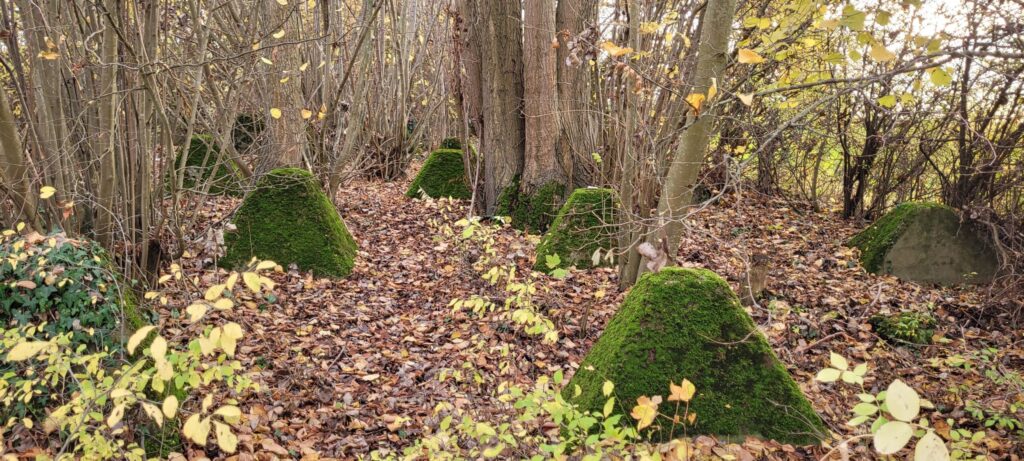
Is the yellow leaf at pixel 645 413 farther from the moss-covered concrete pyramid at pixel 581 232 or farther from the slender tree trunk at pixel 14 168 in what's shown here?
the slender tree trunk at pixel 14 168

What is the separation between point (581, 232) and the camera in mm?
5508

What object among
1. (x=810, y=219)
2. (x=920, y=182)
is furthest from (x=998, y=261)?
(x=810, y=219)

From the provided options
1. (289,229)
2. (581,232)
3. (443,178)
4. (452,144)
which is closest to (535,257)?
(581,232)

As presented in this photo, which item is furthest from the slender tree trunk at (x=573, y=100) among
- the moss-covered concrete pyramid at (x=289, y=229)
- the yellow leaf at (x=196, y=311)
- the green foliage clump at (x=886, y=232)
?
the yellow leaf at (x=196, y=311)

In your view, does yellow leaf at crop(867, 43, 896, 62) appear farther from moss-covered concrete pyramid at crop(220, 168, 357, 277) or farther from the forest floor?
moss-covered concrete pyramid at crop(220, 168, 357, 277)

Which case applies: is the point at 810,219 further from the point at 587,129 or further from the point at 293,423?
the point at 293,423

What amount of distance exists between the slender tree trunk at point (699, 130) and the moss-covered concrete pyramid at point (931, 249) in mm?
2927

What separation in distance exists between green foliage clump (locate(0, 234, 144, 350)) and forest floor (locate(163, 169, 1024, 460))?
2.74 feet

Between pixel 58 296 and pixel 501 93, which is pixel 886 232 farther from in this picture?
pixel 58 296

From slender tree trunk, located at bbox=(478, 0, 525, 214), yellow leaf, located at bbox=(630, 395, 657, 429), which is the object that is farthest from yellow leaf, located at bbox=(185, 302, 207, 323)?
slender tree trunk, located at bbox=(478, 0, 525, 214)

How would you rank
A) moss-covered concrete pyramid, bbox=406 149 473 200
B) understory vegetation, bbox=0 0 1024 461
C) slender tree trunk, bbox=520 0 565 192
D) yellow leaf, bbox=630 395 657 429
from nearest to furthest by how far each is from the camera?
yellow leaf, bbox=630 395 657 429
understory vegetation, bbox=0 0 1024 461
slender tree trunk, bbox=520 0 565 192
moss-covered concrete pyramid, bbox=406 149 473 200

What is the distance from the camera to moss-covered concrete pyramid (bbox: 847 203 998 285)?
17.6 ft

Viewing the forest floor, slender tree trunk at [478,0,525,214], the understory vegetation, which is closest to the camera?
the understory vegetation

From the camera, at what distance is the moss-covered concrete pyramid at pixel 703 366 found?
9.13 feet
